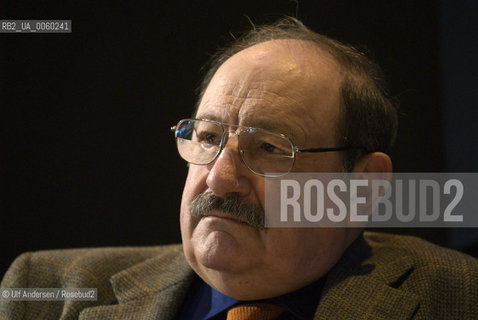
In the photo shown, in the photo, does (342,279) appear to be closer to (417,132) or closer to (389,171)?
(389,171)

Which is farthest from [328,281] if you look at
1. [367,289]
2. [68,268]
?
[68,268]

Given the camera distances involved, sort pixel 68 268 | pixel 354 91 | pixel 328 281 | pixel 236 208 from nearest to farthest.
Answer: pixel 236 208 → pixel 328 281 → pixel 354 91 → pixel 68 268

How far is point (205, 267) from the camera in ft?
5.06

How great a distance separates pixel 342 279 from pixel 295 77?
648 millimetres

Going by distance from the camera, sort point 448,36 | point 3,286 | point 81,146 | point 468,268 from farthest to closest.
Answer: point 81,146
point 448,36
point 3,286
point 468,268

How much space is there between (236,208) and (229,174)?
0.34 ft

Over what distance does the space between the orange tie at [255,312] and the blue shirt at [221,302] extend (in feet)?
0.08

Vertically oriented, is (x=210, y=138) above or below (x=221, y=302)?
above

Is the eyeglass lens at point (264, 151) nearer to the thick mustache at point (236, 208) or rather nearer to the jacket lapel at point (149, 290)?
the thick mustache at point (236, 208)

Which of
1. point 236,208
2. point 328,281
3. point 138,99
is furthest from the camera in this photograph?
point 138,99

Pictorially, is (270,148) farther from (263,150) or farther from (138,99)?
(138,99)

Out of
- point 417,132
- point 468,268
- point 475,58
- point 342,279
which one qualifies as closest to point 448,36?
point 475,58

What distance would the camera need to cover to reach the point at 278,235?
1.48 metres

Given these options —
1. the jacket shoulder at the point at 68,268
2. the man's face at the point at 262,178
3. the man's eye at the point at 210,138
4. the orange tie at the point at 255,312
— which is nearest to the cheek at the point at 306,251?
the man's face at the point at 262,178
